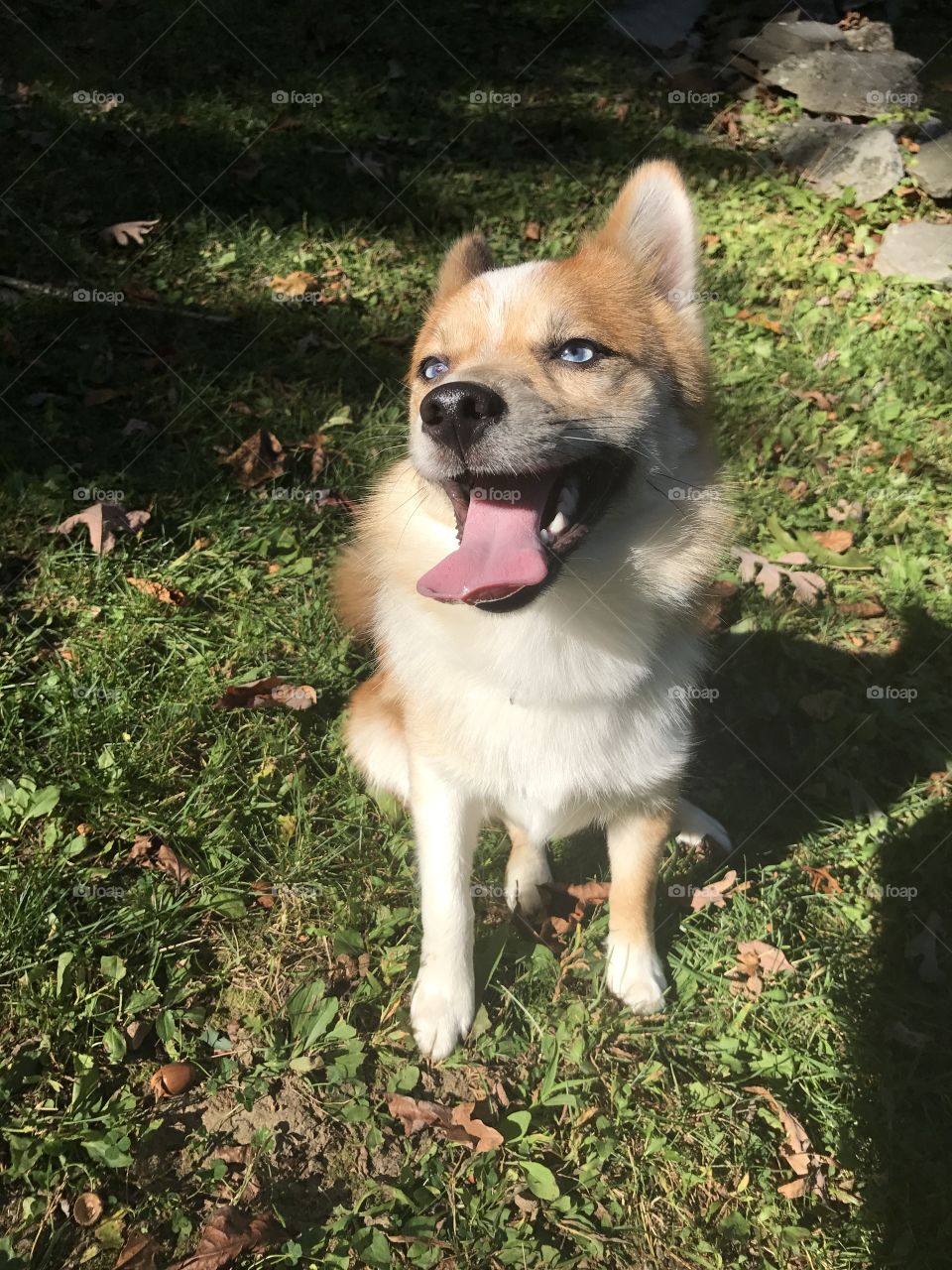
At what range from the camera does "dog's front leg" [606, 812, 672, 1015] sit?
2363mm

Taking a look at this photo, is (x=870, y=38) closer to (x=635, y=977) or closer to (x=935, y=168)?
(x=935, y=168)

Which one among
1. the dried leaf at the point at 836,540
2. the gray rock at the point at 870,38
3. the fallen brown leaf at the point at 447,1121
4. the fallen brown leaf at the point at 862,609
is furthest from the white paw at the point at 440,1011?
the gray rock at the point at 870,38

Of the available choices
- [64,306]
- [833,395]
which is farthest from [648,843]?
[64,306]

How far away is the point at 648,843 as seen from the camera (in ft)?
7.74

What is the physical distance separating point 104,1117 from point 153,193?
17.3ft

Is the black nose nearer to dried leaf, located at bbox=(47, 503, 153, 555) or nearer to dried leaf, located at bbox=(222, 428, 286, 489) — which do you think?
dried leaf, located at bbox=(47, 503, 153, 555)

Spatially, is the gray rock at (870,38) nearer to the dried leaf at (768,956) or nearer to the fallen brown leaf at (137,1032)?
the dried leaf at (768,956)

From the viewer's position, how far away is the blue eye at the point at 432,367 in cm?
219

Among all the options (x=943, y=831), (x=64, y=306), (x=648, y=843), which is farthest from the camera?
(x=64, y=306)

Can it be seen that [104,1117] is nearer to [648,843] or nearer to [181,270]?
[648,843]

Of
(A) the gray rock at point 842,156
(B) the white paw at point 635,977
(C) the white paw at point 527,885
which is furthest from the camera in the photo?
(A) the gray rock at point 842,156

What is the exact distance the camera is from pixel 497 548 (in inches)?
75.9

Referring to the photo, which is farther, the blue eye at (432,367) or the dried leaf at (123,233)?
the dried leaf at (123,233)

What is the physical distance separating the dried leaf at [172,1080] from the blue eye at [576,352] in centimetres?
205
